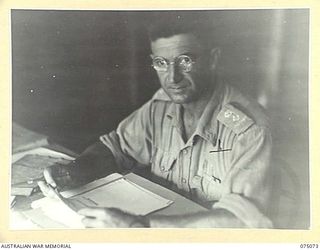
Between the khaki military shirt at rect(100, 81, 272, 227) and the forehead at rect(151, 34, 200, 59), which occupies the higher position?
the forehead at rect(151, 34, 200, 59)

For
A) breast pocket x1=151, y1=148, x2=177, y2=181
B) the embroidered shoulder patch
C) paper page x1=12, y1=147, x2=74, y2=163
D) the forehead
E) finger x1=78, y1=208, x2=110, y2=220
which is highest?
the forehead

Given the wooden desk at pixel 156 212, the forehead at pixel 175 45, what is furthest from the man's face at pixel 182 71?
the wooden desk at pixel 156 212

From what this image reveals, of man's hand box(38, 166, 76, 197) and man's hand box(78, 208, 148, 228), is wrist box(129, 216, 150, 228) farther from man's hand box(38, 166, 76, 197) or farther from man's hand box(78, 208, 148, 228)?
man's hand box(38, 166, 76, 197)

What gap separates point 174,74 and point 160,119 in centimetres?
7

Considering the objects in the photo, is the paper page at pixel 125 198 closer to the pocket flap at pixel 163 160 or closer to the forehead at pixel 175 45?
the pocket flap at pixel 163 160

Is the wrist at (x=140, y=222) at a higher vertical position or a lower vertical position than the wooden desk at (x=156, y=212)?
lower

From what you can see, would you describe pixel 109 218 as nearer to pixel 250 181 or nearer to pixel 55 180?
pixel 55 180

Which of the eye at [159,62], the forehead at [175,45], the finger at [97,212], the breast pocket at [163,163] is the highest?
the forehead at [175,45]

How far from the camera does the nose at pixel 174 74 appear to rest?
2.18 ft

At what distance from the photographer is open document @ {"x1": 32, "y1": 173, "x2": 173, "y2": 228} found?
26.0 inches

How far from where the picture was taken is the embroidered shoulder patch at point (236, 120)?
0.65 metres

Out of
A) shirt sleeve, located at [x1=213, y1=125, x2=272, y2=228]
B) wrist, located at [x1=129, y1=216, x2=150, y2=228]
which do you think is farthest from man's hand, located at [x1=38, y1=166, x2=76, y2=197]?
shirt sleeve, located at [x1=213, y1=125, x2=272, y2=228]
